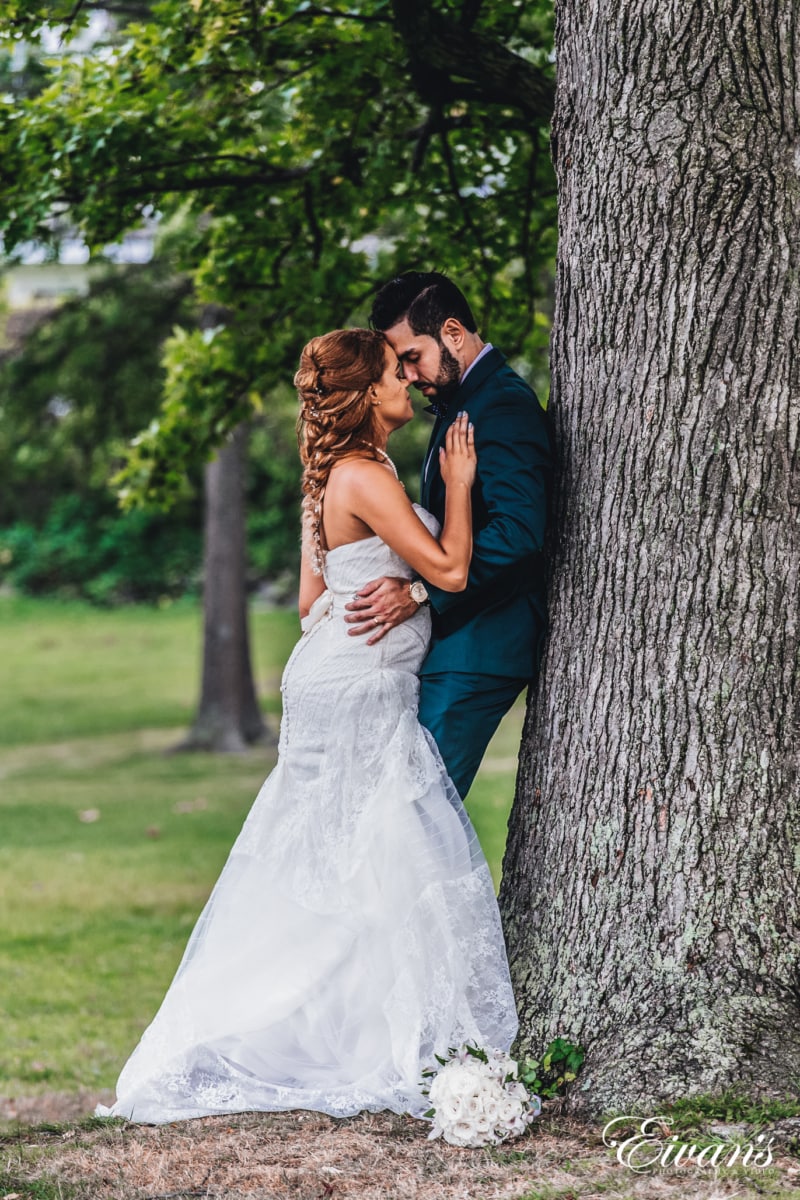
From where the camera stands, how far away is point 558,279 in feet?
13.6

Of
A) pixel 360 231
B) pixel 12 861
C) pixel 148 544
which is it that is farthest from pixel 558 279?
pixel 148 544

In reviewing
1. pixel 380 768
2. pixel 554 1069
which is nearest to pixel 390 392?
pixel 380 768

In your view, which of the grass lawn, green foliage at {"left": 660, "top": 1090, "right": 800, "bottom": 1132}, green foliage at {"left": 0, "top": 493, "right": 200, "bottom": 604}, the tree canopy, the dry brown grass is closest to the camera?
the dry brown grass

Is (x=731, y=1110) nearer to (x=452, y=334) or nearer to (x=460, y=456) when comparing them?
(x=460, y=456)

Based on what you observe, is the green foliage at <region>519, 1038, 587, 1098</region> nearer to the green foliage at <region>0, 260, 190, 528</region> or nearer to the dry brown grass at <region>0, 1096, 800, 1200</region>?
the dry brown grass at <region>0, 1096, 800, 1200</region>

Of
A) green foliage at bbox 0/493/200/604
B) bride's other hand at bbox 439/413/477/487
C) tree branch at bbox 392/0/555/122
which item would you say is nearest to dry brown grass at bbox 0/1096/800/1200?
bride's other hand at bbox 439/413/477/487

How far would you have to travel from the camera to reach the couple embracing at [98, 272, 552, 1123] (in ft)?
13.0

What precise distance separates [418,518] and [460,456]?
24 cm

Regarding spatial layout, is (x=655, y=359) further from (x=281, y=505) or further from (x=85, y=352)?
(x=281, y=505)

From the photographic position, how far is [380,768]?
4168mm

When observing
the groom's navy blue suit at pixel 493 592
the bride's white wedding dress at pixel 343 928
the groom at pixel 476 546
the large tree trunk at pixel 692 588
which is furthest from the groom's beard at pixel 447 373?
the large tree trunk at pixel 692 588

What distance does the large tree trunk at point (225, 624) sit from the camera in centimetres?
1662

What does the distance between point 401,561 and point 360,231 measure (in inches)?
138

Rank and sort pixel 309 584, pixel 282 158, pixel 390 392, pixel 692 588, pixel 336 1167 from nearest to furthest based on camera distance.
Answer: pixel 336 1167 → pixel 692 588 → pixel 390 392 → pixel 309 584 → pixel 282 158
